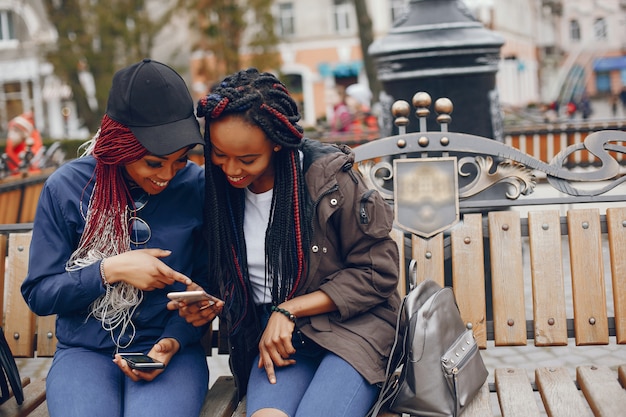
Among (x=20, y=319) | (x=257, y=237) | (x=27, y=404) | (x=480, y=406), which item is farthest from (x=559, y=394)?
(x=20, y=319)

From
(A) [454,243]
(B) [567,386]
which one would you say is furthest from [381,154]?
(B) [567,386]

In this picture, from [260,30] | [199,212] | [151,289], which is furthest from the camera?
[260,30]

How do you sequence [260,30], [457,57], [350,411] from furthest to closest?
[260,30] < [457,57] < [350,411]

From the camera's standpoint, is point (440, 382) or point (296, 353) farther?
point (296, 353)

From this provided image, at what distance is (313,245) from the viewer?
304 cm

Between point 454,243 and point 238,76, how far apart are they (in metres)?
1.21

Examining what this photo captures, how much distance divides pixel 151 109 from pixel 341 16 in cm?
3832

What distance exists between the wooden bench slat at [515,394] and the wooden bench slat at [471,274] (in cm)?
26

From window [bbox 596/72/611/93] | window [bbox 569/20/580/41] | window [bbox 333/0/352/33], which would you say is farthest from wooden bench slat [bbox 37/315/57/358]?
window [bbox 569/20/580/41]

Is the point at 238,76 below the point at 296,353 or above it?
above

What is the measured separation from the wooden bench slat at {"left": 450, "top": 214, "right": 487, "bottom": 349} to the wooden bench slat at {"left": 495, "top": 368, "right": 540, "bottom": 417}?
0.26 m

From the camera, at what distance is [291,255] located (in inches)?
119

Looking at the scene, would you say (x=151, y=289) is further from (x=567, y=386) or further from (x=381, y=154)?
(x=567, y=386)

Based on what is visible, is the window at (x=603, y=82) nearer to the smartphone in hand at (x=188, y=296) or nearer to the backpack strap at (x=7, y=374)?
the backpack strap at (x=7, y=374)
